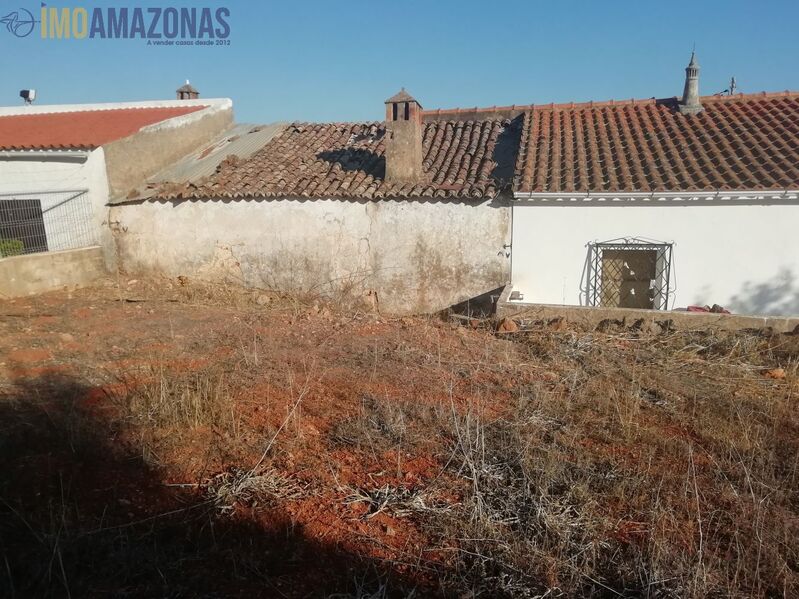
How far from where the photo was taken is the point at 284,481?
390cm

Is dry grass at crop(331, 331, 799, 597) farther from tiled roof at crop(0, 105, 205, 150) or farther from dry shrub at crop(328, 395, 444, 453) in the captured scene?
tiled roof at crop(0, 105, 205, 150)

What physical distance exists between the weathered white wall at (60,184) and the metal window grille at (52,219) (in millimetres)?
19

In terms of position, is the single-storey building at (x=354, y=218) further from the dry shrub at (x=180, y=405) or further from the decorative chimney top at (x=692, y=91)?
the dry shrub at (x=180, y=405)

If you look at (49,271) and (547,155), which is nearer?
(49,271)

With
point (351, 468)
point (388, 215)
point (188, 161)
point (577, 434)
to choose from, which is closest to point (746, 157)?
point (388, 215)

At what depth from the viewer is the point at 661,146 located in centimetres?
1056

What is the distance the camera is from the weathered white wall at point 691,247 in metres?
9.09

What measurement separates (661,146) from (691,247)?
2452 mm

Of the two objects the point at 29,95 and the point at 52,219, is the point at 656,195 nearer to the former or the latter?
the point at 52,219

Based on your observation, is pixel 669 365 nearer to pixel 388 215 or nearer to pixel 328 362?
pixel 328 362

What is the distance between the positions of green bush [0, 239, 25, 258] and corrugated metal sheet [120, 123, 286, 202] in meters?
2.31

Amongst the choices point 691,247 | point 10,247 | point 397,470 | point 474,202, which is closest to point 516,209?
point 474,202

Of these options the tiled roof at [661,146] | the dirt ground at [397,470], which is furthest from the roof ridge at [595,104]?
the dirt ground at [397,470]

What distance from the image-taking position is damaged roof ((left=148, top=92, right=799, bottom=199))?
31.2ft
